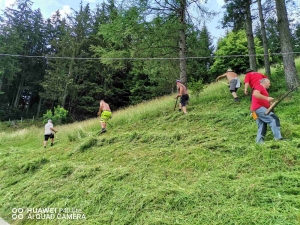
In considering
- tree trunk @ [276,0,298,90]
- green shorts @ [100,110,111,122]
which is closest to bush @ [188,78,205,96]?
tree trunk @ [276,0,298,90]

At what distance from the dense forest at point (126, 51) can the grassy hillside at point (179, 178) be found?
3119 millimetres

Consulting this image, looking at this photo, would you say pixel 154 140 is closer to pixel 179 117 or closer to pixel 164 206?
pixel 179 117

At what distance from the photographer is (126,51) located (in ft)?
29.5

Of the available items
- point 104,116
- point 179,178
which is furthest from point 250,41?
point 179,178

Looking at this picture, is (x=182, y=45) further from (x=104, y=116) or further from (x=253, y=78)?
(x=104, y=116)

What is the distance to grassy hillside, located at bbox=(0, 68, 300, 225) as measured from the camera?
2461 mm

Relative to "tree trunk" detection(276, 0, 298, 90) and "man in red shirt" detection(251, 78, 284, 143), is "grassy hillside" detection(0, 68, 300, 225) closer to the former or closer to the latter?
"man in red shirt" detection(251, 78, 284, 143)

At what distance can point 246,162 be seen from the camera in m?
3.29

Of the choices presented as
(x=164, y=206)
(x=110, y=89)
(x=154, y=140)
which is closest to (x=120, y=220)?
(x=164, y=206)

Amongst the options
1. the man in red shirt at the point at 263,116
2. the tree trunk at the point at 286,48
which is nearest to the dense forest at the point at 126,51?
the tree trunk at the point at 286,48

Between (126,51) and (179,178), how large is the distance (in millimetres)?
6865

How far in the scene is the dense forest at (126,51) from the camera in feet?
27.1

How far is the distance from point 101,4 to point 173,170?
29.1 m

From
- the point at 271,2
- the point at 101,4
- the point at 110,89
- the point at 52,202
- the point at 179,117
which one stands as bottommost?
the point at 52,202
